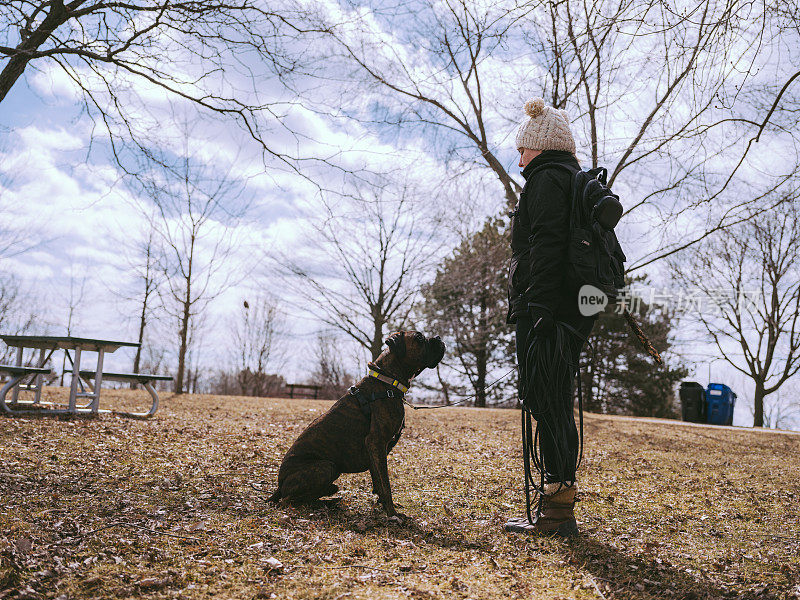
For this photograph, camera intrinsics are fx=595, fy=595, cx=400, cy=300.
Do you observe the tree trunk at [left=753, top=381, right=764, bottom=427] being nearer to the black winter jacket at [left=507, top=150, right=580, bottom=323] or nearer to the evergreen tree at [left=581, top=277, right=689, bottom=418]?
the evergreen tree at [left=581, top=277, right=689, bottom=418]

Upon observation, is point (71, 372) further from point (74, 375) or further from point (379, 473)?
point (379, 473)

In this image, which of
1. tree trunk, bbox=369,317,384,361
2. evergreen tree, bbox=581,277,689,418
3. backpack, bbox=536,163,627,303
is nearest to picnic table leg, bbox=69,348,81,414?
backpack, bbox=536,163,627,303

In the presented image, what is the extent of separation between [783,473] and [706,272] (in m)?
15.5

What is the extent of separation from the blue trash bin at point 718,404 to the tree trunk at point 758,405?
13.7 ft

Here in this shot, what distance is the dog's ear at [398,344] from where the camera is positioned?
4.01 metres

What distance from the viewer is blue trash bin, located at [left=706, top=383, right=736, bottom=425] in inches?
656

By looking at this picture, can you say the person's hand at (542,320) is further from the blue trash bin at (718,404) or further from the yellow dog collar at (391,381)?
the blue trash bin at (718,404)

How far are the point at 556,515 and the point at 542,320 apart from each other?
1185 millimetres

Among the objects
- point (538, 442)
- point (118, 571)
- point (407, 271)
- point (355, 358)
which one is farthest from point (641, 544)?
point (355, 358)

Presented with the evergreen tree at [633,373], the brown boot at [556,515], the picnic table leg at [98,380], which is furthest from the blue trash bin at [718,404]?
the picnic table leg at [98,380]

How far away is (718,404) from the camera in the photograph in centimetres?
1669

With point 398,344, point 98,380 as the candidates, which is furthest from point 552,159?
point 98,380

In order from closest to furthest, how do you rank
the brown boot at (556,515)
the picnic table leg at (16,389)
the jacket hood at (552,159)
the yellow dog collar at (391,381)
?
the brown boot at (556,515)
the jacket hood at (552,159)
the yellow dog collar at (391,381)
the picnic table leg at (16,389)

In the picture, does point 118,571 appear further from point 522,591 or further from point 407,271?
point 407,271
